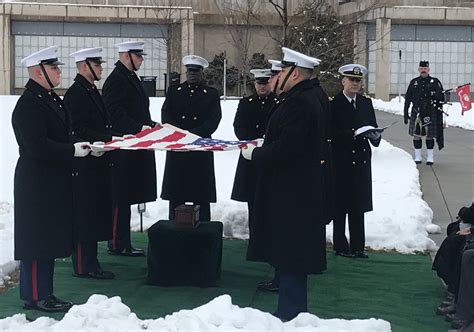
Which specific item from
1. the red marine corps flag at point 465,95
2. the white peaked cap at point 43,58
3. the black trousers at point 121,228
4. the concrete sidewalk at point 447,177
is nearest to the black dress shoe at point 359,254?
the concrete sidewalk at point 447,177

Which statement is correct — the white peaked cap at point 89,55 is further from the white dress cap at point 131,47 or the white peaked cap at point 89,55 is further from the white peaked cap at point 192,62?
the white peaked cap at point 192,62

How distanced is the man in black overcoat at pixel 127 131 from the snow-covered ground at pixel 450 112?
16.8 m

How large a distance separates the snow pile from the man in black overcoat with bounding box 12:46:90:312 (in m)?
1.01

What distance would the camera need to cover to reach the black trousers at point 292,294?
5.74 metres

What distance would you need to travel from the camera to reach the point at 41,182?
6.09 metres

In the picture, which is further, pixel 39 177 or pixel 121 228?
pixel 121 228

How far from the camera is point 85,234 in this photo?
22.8 ft

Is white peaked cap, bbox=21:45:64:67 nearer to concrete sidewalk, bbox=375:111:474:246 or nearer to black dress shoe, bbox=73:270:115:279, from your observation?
black dress shoe, bbox=73:270:115:279

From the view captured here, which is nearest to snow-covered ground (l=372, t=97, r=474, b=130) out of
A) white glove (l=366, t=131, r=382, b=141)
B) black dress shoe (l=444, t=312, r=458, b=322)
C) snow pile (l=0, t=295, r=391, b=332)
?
white glove (l=366, t=131, r=382, b=141)

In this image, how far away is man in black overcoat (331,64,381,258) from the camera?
8.14 meters

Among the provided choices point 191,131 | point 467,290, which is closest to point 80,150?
point 191,131

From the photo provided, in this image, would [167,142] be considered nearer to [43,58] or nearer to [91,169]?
[91,169]

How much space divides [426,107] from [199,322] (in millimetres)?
11151

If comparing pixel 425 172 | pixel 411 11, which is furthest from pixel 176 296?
pixel 411 11
